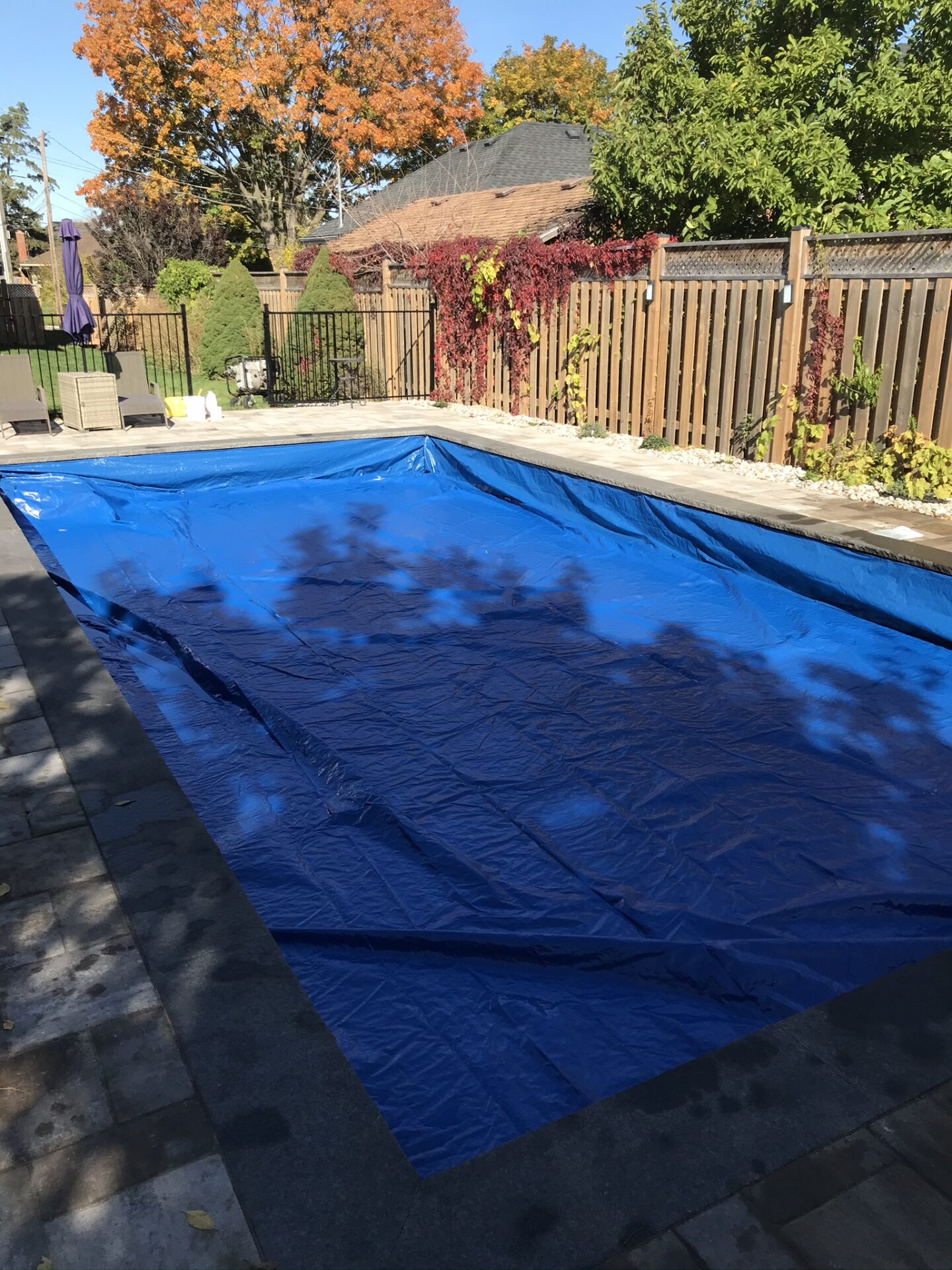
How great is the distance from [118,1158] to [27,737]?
6.57 ft

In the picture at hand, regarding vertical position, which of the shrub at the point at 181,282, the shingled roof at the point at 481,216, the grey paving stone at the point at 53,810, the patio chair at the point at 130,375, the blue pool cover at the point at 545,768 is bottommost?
the blue pool cover at the point at 545,768

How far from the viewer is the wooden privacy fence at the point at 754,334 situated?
7.21 m

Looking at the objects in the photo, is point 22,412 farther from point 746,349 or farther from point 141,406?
point 746,349

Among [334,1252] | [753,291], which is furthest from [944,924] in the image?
[753,291]

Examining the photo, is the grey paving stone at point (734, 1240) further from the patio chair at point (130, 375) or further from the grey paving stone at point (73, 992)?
the patio chair at point (130, 375)

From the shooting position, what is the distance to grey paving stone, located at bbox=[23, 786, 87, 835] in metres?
2.74

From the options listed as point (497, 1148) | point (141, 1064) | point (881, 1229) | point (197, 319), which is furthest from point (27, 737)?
point (197, 319)

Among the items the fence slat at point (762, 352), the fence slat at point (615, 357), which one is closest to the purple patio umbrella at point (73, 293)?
the fence slat at point (615, 357)

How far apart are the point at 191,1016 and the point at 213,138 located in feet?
102

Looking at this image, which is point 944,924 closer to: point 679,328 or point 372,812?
point 372,812

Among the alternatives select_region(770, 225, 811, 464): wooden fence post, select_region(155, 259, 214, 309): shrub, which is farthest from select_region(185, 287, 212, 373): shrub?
select_region(770, 225, 811, 464): wooden fence post

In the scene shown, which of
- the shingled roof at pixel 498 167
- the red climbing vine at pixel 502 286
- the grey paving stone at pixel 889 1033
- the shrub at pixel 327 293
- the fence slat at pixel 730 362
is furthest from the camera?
the shingled roof at pixel 498 167

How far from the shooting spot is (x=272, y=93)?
86.4 feet

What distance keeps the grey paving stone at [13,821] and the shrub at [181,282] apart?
71.3ft
